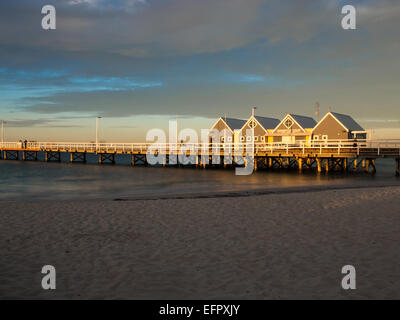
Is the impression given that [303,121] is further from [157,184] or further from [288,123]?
[157,184]

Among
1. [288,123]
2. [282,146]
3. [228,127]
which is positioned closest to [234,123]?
[228,127]

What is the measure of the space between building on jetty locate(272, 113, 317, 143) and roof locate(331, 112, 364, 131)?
3713 millimetres

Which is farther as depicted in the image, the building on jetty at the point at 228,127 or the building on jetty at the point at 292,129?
the building on jetty at the point at 228,127

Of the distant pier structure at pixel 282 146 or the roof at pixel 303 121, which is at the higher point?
the roof at pixel 303 121

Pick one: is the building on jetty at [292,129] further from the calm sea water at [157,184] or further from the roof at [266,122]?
the calm sea water at [157,184]

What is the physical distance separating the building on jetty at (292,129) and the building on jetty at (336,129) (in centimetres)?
171

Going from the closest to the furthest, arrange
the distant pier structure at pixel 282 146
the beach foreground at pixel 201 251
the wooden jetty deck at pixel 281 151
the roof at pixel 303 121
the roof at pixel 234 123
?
the beach foreground at pixel 201 251
the wooden jetty deck at pixel 281 151
the distant pier structure at pixel 282 146
the roof at pixel 303 121
the roof at pixel 234 123

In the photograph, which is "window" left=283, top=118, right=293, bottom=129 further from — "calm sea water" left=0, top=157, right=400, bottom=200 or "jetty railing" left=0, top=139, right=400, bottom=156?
"calm sea water" left=0, top=157, right=400, bottom=200

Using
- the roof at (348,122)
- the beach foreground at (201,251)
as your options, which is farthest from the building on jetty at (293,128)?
the beach foreground at (201,251)

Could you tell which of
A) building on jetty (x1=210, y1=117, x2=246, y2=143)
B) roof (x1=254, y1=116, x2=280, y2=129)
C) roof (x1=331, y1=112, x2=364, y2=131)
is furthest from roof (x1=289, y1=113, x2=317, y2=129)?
building on jetty (x1=210, y1=117, x2=246, y2=143)

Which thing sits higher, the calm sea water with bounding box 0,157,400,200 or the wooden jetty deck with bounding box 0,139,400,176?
the wooden jetty deck with bounding box 0,139,400,176

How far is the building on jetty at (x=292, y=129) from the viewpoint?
42.2 meters

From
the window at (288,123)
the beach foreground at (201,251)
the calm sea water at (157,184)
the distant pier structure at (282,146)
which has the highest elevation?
the window at (288,123)

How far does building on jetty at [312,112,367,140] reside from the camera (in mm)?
38375
